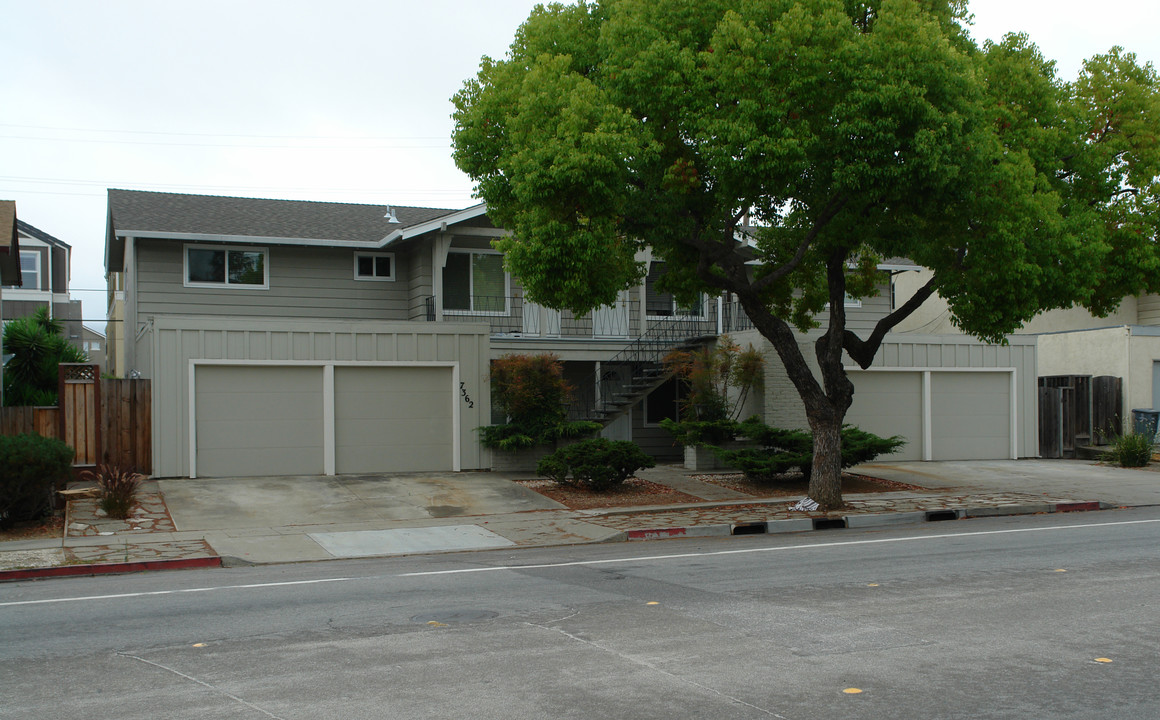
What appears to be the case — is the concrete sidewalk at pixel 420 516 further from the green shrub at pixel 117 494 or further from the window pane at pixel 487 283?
the window pane at pixel 487 283

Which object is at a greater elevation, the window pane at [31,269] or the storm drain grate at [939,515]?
the window pane at [31,269]

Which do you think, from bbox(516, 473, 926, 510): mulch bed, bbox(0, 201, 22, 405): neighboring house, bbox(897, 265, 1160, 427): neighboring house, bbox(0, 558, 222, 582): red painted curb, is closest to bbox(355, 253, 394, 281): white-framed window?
bbox(0, 201, 22, 405): neighboring house

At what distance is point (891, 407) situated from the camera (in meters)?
23.2

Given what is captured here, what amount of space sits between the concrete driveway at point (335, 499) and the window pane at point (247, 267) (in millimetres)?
6211

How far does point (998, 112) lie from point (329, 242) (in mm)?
14315

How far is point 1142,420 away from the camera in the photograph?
24406 millimetres

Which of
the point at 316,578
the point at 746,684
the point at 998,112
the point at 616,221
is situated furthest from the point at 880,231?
the point at 746,684

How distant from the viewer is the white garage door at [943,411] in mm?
23094

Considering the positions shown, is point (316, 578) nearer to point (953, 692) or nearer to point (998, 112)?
point (953, 692)

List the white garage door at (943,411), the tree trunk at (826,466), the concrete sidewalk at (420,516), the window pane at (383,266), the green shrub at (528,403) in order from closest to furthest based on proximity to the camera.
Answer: the concrete sidewalk at (420,516)
the tree trunk at (826,466)
the green shrub at (528,403)
the white garage door at (943,411)
the window pane at (383,266)

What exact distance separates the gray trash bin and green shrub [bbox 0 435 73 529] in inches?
913

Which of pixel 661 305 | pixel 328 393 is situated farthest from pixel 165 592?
pixel 661 305

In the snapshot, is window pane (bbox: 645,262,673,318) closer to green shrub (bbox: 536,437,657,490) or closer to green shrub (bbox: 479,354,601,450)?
green shrub (bbox: 479,354,601,450)

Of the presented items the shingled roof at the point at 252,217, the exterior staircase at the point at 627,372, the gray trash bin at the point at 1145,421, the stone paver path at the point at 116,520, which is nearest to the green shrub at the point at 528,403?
the exterior staircase at the point at 627,372
